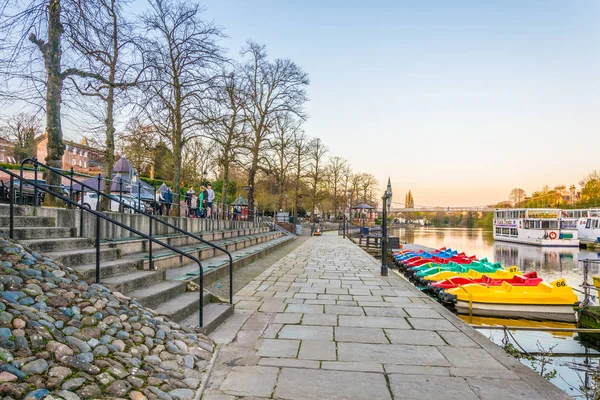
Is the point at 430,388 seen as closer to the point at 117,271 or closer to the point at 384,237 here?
the point at 117,271

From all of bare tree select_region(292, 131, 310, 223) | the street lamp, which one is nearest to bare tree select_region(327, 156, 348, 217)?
bare tree select_region(292, 131, 310, 223)

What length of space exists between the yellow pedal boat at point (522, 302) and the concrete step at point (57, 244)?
9.97m

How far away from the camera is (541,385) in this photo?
3.24 metres

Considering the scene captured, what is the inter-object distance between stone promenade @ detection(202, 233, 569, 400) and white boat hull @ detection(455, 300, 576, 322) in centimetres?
504

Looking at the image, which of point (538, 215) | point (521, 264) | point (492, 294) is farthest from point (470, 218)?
point (492, 294)

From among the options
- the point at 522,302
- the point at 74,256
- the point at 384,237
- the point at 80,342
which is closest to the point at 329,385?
the point at 80,342

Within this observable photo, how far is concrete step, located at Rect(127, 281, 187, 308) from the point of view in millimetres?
4250

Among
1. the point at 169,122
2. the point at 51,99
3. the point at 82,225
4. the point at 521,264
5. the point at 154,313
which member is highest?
the point at 169,122

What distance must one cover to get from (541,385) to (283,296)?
4.36m

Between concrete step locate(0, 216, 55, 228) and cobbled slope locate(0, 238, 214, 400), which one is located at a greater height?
concrete step locate(0, 216, 55, 228)

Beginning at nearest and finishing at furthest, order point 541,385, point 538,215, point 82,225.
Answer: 1. point 541,385
2. point 82,225
3. point 538,215

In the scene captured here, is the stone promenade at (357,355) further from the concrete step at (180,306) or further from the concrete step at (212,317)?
the concrete step at (180,306)

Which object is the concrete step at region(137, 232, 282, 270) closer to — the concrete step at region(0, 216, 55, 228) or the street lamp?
the concrete step at region(0, 216, 55, 228)

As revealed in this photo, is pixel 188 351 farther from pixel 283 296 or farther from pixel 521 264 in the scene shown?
pixel 521 264
